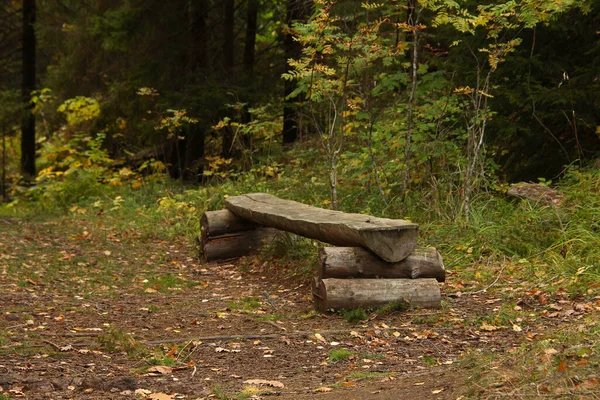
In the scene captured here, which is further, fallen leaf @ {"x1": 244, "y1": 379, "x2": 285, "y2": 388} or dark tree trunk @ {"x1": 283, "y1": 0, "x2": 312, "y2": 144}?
dark tree trunk @ {"x1": 283, "y1": 0, "x2": 312, "y2": 144}

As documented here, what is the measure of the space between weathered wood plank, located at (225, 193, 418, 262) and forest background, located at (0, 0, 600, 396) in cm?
60

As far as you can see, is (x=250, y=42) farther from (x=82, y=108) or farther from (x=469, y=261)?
(x=469, y=261)

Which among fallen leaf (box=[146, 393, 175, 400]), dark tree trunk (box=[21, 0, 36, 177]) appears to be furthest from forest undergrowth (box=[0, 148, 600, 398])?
dark tree trunk (box=[21, 0, 36, 177])

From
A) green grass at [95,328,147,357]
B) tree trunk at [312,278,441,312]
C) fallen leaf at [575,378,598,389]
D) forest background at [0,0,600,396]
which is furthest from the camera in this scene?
forest background at [0,0,600,396]

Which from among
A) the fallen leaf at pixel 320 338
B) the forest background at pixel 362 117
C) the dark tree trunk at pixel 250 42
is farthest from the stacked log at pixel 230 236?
A: the dark tree trunk at pixel 250 42

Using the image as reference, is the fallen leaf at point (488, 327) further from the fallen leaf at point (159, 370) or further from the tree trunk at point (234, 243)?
the tree trunk at point (234, 243)

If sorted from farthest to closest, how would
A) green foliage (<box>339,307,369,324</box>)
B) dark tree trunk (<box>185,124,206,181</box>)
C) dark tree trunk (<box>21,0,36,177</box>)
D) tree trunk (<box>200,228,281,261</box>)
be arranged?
dark tree trunk (<box>21,0,36,177</box>), dark tree trunk (<box>185,124,206,181</box>), tree trunk (<box>200,228,281,261</box>), green foliage (<box>339,307,369,324</box>)

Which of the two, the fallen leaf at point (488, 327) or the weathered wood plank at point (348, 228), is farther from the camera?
the weathered wood plank at point (348, 228)

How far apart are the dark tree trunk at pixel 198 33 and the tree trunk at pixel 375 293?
9.38 meters

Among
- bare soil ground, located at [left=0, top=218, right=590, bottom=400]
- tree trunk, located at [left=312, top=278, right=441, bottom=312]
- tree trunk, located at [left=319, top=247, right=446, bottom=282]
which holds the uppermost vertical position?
tree trunk, located at [left=319, top=247, right=446, bottom=282]

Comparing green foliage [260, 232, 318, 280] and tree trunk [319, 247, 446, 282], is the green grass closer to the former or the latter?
tree trunk [319, 247, 446, 282]

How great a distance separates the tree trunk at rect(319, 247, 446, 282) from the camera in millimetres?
6688

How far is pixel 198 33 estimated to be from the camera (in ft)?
50.0

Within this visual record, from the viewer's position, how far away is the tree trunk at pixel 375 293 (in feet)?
21.5
